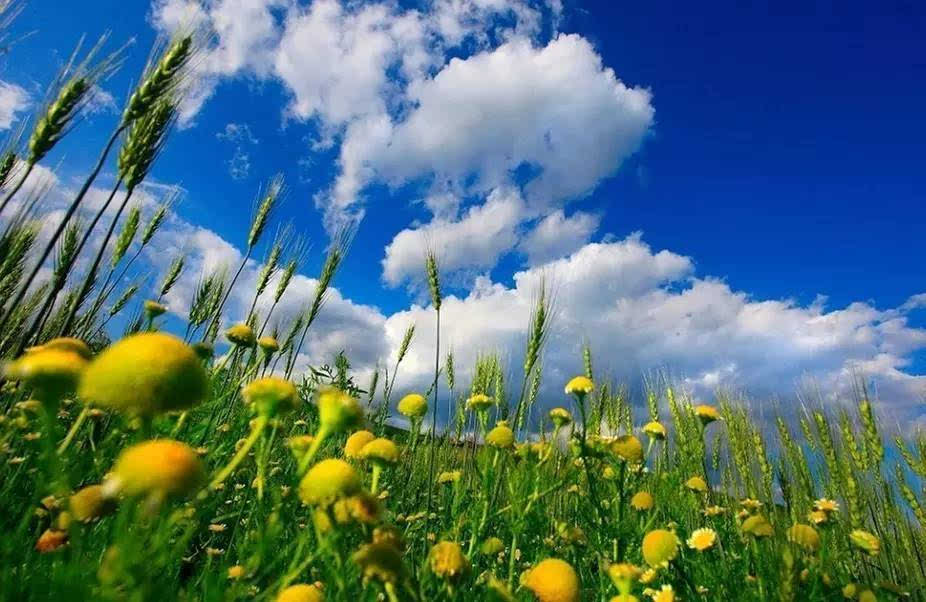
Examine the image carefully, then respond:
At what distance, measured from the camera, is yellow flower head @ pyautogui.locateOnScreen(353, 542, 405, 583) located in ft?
3.72

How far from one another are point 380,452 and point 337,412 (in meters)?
0.27

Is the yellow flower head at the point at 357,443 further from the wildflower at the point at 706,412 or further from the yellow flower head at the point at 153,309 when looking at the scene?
the wildflower at the point at 706,412

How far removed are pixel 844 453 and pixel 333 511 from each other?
4443mm

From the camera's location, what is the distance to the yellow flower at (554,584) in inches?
59.1

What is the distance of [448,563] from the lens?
4.58ft

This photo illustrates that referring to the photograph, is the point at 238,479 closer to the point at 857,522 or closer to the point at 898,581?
the point at 857,522

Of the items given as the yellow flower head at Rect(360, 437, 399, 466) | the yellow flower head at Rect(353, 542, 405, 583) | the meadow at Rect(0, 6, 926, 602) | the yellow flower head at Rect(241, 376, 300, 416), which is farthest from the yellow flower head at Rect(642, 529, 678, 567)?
the yellow flower head at Rect(241, 376, 300, 416)

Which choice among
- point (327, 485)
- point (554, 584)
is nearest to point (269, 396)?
point (327, 485)

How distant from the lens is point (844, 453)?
4316mm

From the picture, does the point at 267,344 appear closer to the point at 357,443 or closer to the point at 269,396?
the point at 357,443

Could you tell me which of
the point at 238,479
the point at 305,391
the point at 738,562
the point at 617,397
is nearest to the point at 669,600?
the point at 738,562

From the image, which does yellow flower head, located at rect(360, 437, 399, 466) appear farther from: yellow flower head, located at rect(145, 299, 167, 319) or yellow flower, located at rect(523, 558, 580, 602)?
yellow flower head, located at rect(145, 299, 167, 319)

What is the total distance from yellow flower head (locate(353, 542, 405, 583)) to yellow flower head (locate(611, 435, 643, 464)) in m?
1.28

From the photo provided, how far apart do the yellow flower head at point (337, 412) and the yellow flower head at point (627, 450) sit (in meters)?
1.22
